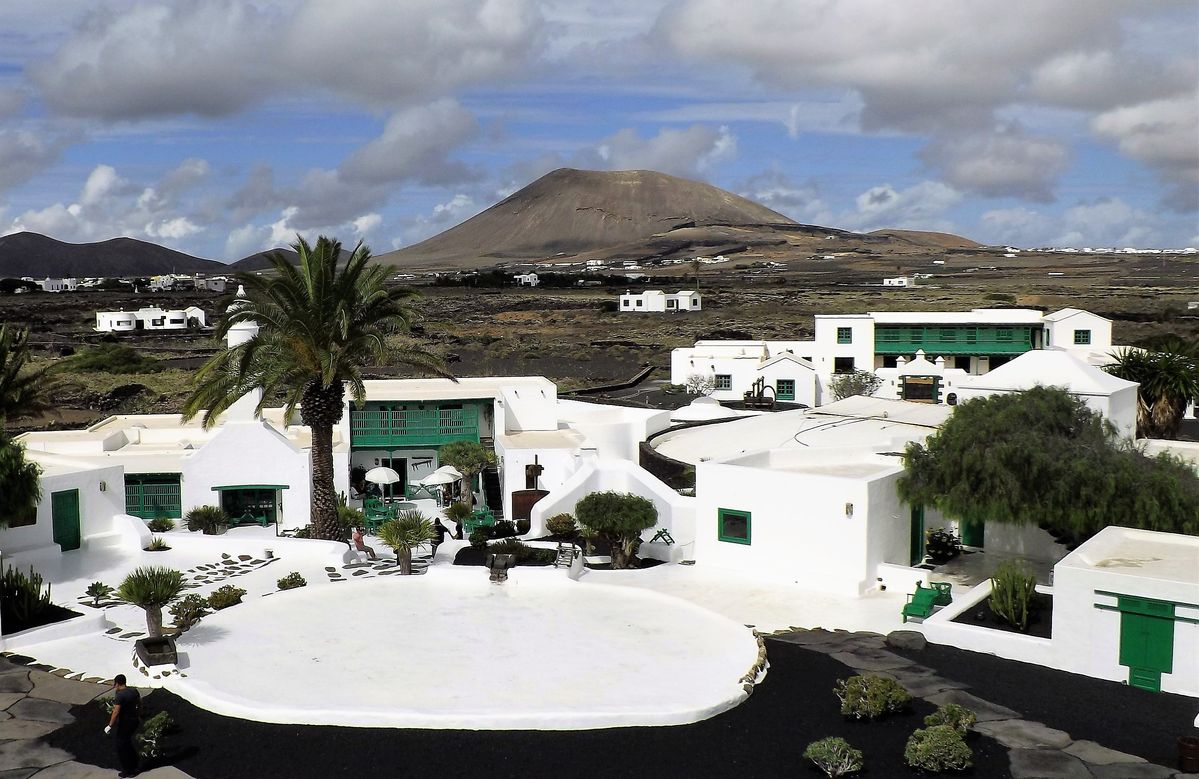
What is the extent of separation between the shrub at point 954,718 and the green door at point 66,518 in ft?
57.8

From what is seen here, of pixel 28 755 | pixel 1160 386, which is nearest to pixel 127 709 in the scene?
pixel 28 755

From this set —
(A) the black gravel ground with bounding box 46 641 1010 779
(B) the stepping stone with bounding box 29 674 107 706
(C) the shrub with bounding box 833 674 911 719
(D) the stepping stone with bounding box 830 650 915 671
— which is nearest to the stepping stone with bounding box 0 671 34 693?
(B) the stepping stone with bounding box 29 674 107 706

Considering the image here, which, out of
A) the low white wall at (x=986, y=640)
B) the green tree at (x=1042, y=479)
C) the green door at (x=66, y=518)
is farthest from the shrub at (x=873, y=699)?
the green door at (x=66, y=518)

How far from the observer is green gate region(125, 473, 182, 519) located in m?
28.2

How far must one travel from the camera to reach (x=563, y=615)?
1692 centimetres

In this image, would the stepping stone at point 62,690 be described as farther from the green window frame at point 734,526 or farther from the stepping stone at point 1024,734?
the green window frame at point 734,526

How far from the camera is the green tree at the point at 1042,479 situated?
732 inches

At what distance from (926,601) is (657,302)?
97195 millimetres

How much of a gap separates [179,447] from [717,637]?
21502 millimetres

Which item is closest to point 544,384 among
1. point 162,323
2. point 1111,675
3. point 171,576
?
point 171,576

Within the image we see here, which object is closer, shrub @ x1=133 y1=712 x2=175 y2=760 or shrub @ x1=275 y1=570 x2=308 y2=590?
shrub @ x1=133 y1=712 x2=175 y2=760

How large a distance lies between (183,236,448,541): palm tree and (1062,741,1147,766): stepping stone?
16.6m

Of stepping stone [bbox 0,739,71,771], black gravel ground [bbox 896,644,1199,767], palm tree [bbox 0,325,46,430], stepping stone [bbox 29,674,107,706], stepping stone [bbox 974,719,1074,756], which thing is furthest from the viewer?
palm tree [bbox 0,325,46,430]

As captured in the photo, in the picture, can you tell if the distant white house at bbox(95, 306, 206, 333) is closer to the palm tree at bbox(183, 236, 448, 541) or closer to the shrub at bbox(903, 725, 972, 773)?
the palm tree at bbox(183, 236, 448, 541)
